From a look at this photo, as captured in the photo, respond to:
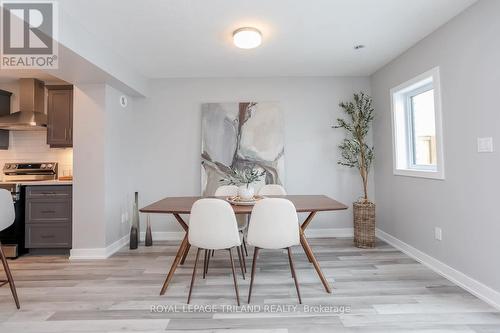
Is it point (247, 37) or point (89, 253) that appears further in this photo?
point (89, 253)

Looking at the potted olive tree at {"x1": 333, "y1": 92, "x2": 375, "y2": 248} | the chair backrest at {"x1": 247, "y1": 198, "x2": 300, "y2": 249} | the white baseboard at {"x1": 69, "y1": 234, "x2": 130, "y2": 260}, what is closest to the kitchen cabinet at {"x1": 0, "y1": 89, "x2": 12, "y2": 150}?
the white baseboard at {"x1": 69, "y1": 234, "x2": 130, "y2": 260}

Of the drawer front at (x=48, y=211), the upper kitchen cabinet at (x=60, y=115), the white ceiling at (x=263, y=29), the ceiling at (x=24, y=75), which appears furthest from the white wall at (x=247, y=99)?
the ceiling at (x=24, y=75)

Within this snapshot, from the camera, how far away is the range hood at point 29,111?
3.56 m

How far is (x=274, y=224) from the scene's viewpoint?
82.4 inches

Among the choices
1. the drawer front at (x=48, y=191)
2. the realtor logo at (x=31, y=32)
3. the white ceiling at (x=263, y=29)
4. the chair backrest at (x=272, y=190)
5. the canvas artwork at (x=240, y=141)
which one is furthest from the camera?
the canvas artwork at (x=240, y=141)

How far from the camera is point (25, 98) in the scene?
3.72 metres

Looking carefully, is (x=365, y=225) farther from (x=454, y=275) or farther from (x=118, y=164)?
(x=118, y=164)

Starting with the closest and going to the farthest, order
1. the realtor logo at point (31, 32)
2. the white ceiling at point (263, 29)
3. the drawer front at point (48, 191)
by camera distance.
Result: the realtor logo at point (31, 32) < the white ceiling at point (263, 29) < the drawer front at point (48, 191)

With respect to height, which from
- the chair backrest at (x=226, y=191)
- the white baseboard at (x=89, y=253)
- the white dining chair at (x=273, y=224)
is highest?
the chair backrest at (x=226, y=191)

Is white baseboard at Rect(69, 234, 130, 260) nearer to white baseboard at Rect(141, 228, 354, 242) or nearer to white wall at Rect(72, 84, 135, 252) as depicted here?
white wall at Rect(72, 84, 135, 252)

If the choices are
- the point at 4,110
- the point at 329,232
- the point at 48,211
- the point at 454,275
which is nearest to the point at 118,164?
the point at 48,211

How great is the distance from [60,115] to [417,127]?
4.79m

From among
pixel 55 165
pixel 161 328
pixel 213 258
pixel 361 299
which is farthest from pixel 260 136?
pixel 55 165

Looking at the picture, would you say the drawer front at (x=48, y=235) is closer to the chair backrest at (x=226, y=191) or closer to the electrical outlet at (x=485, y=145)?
the chair backrest at (x=226, y=191)
